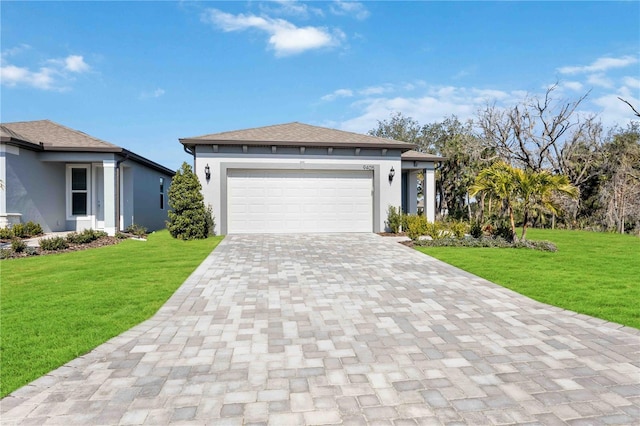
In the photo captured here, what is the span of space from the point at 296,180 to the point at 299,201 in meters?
0.84

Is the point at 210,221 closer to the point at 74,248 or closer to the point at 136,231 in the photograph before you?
the point at 136,231

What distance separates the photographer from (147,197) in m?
16.9

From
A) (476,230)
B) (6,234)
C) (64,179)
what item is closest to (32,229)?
(6,234)

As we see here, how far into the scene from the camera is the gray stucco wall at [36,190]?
1157cm

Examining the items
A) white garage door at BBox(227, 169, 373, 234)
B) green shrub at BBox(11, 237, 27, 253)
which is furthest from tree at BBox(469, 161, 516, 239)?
green shrub at BBox(11, 237, 27, 253)

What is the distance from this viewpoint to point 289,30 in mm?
13758

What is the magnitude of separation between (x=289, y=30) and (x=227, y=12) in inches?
116

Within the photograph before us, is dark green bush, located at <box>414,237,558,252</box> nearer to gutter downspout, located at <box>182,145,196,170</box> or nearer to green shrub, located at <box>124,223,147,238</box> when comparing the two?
gutter downspout, located at <box>182,145,196,170</box>

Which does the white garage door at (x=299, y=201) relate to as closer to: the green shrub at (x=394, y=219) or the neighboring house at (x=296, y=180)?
the neighboring house at (x=296, y=180)

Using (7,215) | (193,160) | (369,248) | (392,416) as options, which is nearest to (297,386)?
(392,416)

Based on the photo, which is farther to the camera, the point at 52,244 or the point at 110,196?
the point at 110,196

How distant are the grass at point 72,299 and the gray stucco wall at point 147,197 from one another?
652 cm

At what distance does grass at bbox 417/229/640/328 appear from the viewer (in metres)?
4.88

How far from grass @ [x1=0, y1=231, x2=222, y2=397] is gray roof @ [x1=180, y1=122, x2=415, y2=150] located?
4928 mm
